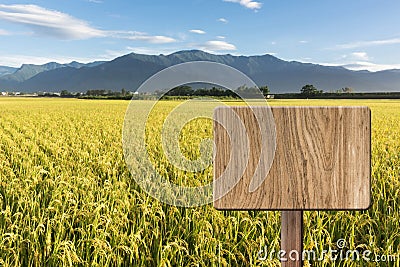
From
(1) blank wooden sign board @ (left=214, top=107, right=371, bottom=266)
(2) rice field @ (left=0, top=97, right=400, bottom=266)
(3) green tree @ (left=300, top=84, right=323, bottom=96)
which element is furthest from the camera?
(3) green tree @ (left=300, top=84, right=323, bottom=96)

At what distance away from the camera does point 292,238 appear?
146 cm

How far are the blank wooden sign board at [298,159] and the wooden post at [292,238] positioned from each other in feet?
0.13

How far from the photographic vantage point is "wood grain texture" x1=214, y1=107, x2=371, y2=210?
4.49ft

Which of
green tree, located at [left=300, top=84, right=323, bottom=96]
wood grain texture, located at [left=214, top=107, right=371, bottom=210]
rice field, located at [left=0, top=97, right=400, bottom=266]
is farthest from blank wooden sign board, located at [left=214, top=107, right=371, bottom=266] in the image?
green tree, located at [left=300, top=84, right=323, bottom=96]

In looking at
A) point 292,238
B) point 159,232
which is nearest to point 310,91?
point 159,232

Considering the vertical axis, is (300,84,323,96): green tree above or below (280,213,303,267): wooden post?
above

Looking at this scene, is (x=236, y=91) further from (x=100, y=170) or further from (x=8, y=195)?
(x=100, y=170)

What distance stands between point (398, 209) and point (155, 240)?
2167 mm

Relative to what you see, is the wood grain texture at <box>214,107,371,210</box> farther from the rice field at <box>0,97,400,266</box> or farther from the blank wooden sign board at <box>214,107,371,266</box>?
the rice field at <box>0,97,400,266</box>

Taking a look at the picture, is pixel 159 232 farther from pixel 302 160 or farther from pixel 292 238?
pixel 302 160

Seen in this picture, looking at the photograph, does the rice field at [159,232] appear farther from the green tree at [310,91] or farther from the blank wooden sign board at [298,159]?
the green tree at [310,91]

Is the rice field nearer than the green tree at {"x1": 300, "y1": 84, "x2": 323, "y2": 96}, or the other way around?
the rice field

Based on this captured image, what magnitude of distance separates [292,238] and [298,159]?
0.29m

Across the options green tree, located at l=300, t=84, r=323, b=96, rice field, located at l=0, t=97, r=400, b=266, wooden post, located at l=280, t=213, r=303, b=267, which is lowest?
rice field, located at l=0, t=97, r=400, b=266
